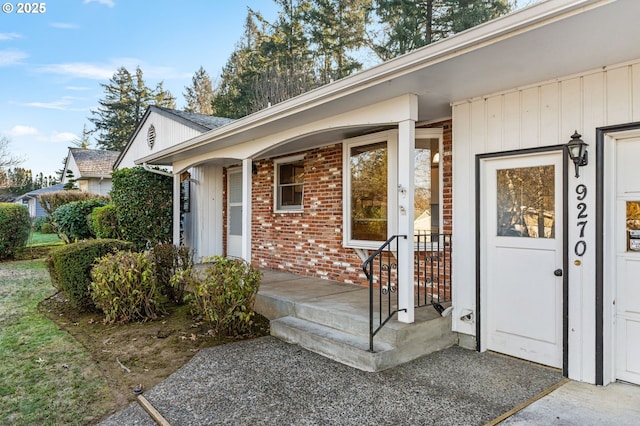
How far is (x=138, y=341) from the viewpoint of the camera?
4.55 m

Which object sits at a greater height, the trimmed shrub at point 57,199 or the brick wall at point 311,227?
the trimmed shrub at point 57,199

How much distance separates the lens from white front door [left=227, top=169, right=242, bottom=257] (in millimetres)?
8648

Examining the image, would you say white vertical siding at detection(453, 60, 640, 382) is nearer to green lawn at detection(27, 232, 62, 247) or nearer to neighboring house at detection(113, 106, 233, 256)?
neighboring house at detection(113, 106, 233, 256)

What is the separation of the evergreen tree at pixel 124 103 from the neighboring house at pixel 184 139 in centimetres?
1850

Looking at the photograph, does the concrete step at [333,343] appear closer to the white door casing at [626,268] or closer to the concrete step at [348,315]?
the concrete step at [348,315]

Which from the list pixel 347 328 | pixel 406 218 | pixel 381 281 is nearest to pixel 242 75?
pixel 381 281

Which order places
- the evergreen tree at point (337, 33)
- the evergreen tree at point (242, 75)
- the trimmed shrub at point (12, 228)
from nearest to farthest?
the trimmed shrub at point (12, 228), the evergreen tree at point (337, 33), the evergreen tree at point (242, 75)

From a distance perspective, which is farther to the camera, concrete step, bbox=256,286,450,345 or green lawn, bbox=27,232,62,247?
green lawn, bbox=27,232,62,247

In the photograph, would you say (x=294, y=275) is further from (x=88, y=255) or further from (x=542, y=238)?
(x=542, y=238)

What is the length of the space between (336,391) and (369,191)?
9.92ft

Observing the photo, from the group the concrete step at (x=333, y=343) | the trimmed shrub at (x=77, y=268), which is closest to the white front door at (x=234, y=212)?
the trimmed shrub at (x=77, y=268)

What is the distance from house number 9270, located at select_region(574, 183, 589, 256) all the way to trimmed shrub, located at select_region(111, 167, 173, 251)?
8.08 metres

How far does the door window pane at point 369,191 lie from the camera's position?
5.39 metres

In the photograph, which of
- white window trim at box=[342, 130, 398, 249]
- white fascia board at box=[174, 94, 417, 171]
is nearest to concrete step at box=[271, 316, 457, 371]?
white window trim at box=[342, 130, 398, 249]
